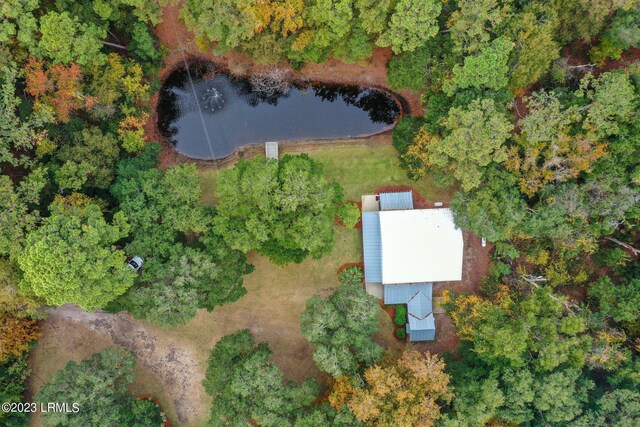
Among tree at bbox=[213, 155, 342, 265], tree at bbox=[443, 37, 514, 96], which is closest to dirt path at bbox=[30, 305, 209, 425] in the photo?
tree at bbox=[213, 155, 342, 265]

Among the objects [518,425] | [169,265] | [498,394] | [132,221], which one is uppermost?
[132,221]

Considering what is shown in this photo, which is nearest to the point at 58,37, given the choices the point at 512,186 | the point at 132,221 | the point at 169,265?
the point at 132,221

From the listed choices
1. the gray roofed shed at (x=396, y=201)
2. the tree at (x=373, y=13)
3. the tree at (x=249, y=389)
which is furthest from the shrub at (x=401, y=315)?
the tree at (x=373, y=13)

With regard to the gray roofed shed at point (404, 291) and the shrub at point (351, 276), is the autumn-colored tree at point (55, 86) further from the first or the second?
the gray roofed shed at point (404, 291)

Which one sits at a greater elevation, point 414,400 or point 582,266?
point 582,266

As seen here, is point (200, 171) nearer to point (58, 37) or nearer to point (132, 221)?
point (132, 221)
